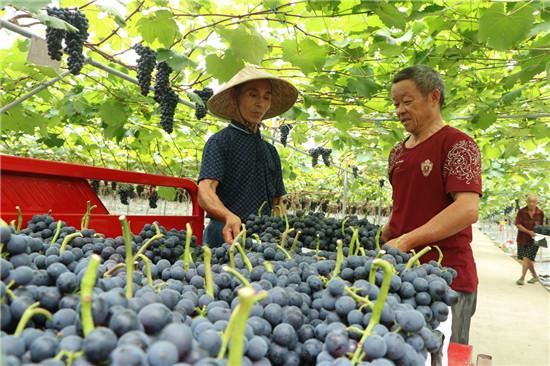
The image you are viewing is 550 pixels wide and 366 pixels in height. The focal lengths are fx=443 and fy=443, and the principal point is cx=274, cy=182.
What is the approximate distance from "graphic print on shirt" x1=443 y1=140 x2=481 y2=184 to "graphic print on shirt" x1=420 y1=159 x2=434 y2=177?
2.8 inches

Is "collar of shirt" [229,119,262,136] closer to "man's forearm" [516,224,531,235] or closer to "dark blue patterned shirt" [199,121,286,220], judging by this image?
"dark blue patterned shirt" [199,121,286,220]

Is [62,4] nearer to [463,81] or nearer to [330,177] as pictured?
[463,81]

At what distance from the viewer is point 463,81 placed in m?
4.32

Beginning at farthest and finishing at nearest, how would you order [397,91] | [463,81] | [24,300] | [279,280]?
[463,81] → [397,91] → [279,280] → [24,300]

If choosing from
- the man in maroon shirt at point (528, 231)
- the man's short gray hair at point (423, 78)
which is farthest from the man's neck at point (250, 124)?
the man in maroon shirt at point (528, 231)

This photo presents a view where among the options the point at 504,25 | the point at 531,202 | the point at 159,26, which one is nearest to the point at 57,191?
the point at 159,26

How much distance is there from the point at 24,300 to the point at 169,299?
24cm

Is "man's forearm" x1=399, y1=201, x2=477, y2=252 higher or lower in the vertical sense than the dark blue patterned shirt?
lower

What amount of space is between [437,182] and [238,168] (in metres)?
1.10

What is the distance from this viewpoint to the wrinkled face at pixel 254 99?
8.71 feet

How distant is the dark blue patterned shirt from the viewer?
2.50 metres

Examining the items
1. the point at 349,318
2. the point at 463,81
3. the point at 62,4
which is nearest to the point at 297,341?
the point at 349,318

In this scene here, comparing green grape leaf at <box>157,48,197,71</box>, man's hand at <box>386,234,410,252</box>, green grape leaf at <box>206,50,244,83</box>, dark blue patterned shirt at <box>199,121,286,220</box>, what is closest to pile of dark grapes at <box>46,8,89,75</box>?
green grape leaf at <box>157,48,197,71</box>

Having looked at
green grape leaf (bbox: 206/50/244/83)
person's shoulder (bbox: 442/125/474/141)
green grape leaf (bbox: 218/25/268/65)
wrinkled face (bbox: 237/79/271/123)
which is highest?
green grape leaf (bbox: 218/25/268/65)
